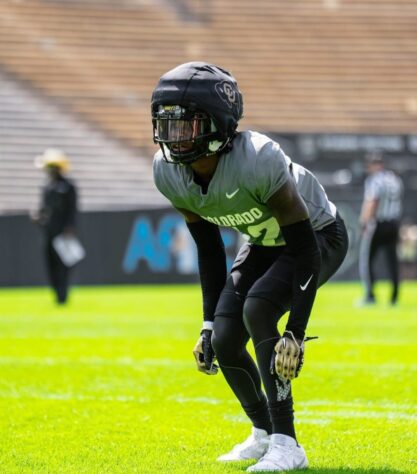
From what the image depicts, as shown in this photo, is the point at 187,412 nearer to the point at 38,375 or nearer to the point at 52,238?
the point at 38,375

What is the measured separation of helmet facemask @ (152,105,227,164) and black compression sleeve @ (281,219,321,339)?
1.35 feet

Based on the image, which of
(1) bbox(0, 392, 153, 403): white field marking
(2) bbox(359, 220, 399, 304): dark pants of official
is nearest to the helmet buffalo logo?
(1) bbox(0, 392, 153, 403): white field marking

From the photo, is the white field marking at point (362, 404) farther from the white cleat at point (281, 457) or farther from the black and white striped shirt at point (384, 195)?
the black and white striped shirt at point (384, 195)

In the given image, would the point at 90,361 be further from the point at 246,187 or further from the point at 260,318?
the point at 246,187

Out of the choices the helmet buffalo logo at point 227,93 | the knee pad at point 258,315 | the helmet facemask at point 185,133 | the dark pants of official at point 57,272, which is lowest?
the dark pants of official at point 57,272

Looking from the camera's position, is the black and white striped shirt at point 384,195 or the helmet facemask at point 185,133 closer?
the helmet facemask at point 185,133

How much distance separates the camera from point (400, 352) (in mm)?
7961

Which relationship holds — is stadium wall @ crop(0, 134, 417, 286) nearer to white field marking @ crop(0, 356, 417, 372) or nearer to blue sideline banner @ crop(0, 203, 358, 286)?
blue sideline banner @ crop(0, 203, 358, 286)

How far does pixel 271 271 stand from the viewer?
408 cm

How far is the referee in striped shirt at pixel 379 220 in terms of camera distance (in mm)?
12438

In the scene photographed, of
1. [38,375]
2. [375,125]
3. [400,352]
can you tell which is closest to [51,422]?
[38,375]

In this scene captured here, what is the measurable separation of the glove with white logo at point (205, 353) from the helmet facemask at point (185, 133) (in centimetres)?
77

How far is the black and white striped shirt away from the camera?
40.9ft

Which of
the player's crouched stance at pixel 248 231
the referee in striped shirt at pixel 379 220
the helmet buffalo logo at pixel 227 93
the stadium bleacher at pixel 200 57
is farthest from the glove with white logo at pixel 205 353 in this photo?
the stadium bleacher at pixel 200 57
